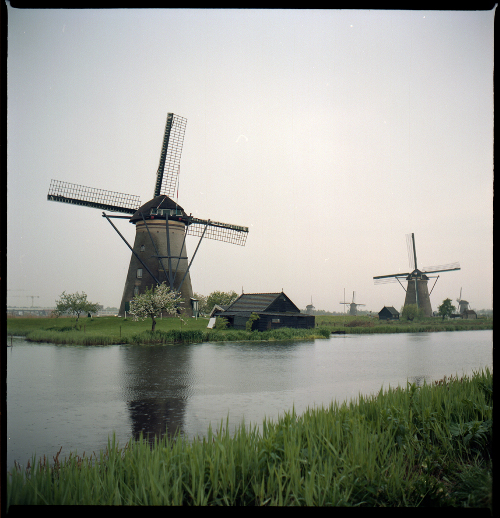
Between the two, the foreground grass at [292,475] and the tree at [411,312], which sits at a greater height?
the foreground grass at [292,475]

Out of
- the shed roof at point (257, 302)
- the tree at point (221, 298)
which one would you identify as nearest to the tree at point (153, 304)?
the shed roof at point (257, 302)

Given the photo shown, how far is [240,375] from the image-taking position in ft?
38.1

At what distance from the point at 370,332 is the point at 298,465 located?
30.8 m

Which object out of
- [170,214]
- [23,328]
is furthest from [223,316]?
[23,328]

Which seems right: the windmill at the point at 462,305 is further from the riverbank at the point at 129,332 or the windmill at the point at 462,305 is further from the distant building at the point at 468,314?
the riverbank at the point at 129,332

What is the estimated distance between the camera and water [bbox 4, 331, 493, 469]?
6527 mm

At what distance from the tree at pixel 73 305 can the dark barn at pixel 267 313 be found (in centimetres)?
773

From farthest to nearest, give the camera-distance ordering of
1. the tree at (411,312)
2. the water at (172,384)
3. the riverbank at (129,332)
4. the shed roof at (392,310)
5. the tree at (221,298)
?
the shed roof at (392,310) < the tree at (411,312) < the tree at (221,298) < the riverbank at (129,332) < the water at (172,384)

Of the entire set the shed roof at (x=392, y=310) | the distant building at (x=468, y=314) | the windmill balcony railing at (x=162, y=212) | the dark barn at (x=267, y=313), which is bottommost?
the distant building at (x=468, y=314)

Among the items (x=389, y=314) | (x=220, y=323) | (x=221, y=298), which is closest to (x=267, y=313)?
(x=220, y=323)

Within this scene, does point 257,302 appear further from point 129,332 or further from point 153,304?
point 129,332

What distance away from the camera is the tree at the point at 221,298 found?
26484mm
